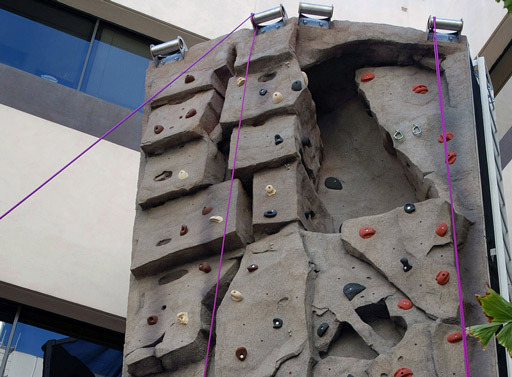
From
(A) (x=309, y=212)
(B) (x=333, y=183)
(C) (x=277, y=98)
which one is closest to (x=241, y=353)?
(A) (x=309, y=212)

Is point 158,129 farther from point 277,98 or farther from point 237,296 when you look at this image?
point 237,296

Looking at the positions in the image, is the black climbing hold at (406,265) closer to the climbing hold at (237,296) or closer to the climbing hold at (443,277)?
the climbing hold at (443,277)

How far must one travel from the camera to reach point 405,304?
6586 mm

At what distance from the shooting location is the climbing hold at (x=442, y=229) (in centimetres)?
676

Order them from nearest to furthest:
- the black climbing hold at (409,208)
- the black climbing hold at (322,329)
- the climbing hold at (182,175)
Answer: the black climbing hold at (322,329), the black climbing hold at (409,208), the climbing hold at (182,175)

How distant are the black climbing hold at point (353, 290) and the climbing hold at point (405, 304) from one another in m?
0.30

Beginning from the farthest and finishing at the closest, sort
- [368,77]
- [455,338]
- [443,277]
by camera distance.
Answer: [368,77] < [443,277] < [455,338]

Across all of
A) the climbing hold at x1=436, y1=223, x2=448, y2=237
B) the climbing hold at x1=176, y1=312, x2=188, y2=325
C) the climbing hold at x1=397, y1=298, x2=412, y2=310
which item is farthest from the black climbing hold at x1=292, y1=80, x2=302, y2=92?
the climbing hold at x1=397, y1=298, x2=412, y2=310

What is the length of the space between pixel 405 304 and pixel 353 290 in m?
0.39

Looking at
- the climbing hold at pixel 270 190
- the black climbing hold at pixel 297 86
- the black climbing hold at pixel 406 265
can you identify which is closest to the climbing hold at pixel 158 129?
the black climbing hold at pixel 297 86

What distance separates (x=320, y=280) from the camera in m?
6.98

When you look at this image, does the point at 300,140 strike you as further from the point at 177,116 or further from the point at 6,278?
the point at 6,278

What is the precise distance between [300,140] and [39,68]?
5409 mm

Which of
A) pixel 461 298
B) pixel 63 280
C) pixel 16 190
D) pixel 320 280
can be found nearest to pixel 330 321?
pixel 320 280
